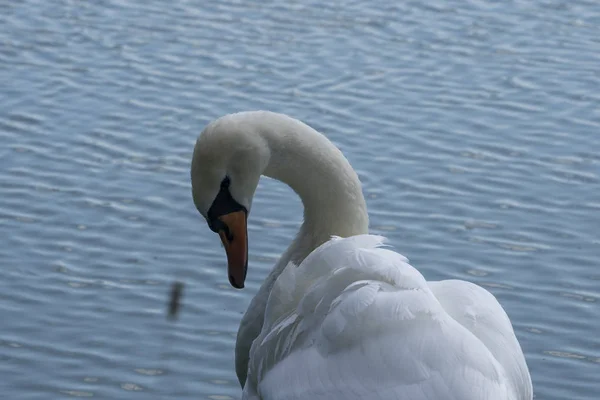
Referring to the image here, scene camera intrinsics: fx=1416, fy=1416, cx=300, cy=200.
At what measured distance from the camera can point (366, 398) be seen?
4656 millimetres

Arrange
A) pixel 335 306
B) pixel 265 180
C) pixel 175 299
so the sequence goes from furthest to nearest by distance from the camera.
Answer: pixel 265 180, pixel 175 299, pixel 335 306

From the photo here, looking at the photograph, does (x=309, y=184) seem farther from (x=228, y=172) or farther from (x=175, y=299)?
(x=175, y=299)

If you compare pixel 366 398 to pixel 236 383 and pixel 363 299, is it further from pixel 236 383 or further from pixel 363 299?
pixel 236 383

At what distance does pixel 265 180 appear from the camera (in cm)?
951

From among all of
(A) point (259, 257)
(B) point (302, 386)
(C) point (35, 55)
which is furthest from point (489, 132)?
(B) point (302, 386)

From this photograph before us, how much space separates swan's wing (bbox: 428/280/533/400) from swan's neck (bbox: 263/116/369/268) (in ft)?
2.14

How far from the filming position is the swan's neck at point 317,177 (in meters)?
5.88

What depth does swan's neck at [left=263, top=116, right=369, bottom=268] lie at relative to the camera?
5.88 m

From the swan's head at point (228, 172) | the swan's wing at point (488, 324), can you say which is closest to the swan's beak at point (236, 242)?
the swan's head at point (228, 172)

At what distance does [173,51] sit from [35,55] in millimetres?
1147

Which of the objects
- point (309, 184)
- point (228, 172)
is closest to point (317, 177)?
point (309, 184)

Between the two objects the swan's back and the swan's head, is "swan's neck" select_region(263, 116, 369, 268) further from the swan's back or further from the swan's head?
the swan's back

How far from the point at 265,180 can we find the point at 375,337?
189 inches

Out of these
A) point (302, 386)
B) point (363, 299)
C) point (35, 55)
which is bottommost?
point (35, 55)
